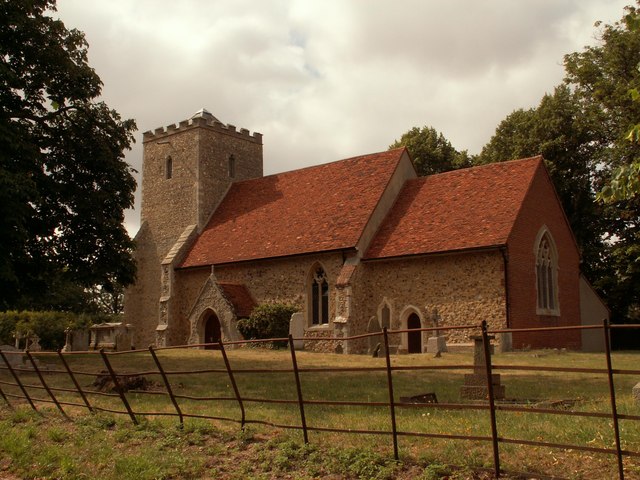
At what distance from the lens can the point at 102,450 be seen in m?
9.12

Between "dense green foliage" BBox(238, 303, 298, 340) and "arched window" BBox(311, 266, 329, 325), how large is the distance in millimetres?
925

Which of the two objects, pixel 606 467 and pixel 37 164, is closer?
pixel 606 467

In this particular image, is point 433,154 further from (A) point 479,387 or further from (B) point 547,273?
(A) point 479,387

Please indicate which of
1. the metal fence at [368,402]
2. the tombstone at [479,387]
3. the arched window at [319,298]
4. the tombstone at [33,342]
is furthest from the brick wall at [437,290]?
the tombstone at [33,342]

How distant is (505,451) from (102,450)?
5306 millimetres

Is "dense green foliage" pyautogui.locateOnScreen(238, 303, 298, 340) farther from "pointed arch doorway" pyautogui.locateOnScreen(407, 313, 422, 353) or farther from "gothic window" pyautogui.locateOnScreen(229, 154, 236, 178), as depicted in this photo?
"gothic window" pyautogui.locateOnScreen(229, 154, 236, 178)

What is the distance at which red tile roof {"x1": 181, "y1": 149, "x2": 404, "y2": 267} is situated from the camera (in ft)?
90.5

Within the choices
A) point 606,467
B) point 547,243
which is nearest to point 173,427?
point 606,467

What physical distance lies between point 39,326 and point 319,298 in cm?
1454

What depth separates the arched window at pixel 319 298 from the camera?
89.1 feet

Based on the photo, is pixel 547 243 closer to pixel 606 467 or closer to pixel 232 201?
pixel 232 201

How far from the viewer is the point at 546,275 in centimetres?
2666

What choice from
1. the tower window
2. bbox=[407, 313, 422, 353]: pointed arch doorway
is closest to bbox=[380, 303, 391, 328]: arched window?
bbox=[407, 313, 422, 353]: pointed arch doorway

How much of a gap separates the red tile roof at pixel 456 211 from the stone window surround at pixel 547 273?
2142mm
